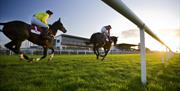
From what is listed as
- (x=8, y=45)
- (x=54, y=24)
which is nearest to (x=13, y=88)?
(x=8, y=45)

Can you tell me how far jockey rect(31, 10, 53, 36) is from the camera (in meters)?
5.51

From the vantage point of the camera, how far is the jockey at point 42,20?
551 centimetres

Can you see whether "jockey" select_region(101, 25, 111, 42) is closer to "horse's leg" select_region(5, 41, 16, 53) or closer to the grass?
the grass

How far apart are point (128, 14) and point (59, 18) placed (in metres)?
4.60

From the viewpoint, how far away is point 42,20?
553 cm

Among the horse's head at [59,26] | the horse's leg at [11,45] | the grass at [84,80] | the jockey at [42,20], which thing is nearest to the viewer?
the grass at [84,80]

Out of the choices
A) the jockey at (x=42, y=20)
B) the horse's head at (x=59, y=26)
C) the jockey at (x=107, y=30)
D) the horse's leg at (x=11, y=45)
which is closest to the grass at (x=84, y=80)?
the horse's leg at (x=11, y=45)

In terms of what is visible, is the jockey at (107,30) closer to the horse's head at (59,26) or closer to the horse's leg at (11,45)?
the horse's head at (59,26)

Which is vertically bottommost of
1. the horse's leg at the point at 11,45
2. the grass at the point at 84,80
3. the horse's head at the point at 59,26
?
the grass at the point at 84,80

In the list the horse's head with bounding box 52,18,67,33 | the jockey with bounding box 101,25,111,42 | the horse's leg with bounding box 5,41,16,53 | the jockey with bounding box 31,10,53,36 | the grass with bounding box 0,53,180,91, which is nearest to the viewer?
the grass with bounding box 0,53,180,91

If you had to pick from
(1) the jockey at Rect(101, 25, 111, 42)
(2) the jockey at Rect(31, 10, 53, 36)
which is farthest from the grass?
(1) the jockey at Rect(101, 25, 111, 42)

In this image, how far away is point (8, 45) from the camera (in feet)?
16.7

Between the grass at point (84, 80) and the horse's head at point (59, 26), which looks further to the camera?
the horse's head at point (59, 26)

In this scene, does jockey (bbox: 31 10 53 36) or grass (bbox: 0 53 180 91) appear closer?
grass (bbox: 0 53 180 91)
